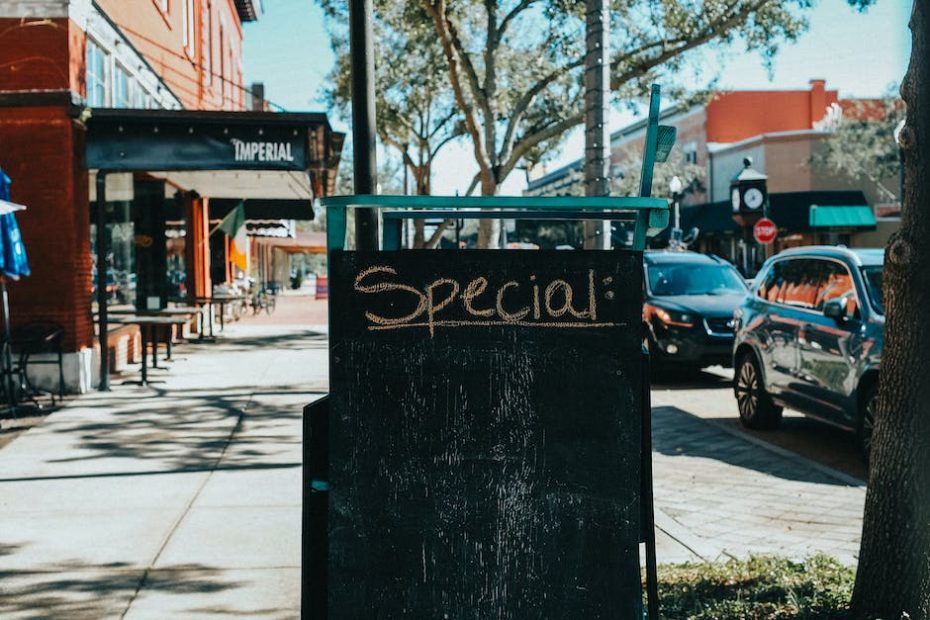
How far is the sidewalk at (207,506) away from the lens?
17.1 ft

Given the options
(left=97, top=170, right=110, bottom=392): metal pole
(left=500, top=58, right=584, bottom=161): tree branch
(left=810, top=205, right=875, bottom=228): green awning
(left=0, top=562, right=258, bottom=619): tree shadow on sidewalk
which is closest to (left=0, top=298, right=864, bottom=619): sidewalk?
(left=0, top=562, right=258, bottom=619): tree shadow on sidewalk

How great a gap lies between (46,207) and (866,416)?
9080 mm

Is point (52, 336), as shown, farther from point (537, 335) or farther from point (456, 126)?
point (456, 126)

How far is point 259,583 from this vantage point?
5289 mm

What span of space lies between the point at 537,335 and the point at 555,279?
181 millimetres

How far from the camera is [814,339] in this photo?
360 inches

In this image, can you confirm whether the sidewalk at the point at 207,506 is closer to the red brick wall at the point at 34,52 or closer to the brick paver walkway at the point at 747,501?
the brick paver walkway at the point at 747,501

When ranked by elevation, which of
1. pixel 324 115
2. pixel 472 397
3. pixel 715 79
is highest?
pixel 715 79

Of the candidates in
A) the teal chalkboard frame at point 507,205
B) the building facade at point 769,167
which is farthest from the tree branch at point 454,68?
the building facade at point 769,167

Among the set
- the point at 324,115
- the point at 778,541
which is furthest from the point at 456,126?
the point at 778,541

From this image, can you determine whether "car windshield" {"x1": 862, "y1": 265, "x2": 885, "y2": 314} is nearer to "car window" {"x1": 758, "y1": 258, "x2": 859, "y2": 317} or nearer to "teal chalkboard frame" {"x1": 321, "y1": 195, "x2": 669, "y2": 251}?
"car window" {"x1": 758, "y1": 258, "x2": 859, "y2": 317}

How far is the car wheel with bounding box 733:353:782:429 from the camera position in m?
10.1

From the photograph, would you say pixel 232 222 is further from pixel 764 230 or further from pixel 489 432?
pixel 489 432

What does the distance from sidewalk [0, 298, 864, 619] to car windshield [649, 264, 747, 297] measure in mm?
4110
